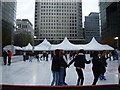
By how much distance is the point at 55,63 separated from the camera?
14.9ft

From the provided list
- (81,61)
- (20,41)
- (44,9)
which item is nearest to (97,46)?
(81,61)

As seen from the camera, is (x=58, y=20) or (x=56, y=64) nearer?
(x=56, y=64)

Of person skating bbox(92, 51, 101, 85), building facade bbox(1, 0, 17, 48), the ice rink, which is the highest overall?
building facade bbox(1, 0, 17, 48)

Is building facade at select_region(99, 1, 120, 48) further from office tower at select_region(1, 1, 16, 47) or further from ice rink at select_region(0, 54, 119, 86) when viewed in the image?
ice rink at select_region(0, 54, 119, 86)

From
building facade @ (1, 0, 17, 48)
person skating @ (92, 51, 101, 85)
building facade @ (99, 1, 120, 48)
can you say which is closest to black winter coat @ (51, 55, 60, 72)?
person skating @ (92, 51, 101, 85)

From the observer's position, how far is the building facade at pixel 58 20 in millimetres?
80312

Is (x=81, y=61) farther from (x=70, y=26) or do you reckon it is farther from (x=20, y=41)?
(x=70, y=26)

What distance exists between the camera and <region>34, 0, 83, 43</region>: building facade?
80.3m

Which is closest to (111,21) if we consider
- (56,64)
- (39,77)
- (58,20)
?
(58,20)

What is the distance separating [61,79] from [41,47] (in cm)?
1798

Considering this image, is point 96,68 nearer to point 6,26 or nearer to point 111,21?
point 111,21

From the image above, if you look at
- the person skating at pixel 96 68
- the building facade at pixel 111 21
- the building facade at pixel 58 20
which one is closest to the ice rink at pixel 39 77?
the person skating at pixel 96 68

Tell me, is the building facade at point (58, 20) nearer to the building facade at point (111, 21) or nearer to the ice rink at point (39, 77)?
the building facade at point (111, 21)

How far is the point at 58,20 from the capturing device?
83375 mm
